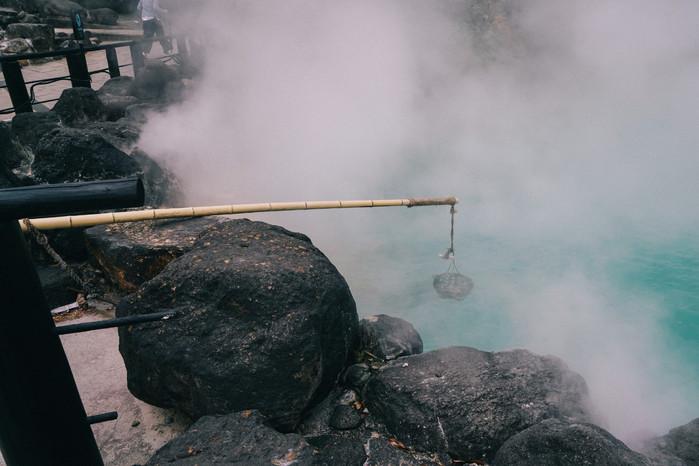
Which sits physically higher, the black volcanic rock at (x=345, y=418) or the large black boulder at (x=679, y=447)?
the black volcanic rock at (x=345, y=418)

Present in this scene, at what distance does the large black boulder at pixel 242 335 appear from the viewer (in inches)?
96.1

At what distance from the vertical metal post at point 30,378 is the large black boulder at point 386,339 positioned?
2.36 metres

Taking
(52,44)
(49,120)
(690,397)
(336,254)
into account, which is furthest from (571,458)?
(52,44)

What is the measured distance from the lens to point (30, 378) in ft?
2.76

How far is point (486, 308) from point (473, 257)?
3.24 ft

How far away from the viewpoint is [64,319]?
3.59m

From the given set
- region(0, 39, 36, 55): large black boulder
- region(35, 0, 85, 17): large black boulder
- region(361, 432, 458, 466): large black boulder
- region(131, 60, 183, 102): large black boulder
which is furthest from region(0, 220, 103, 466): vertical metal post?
region(35, 0, 85, 17): large black boulder

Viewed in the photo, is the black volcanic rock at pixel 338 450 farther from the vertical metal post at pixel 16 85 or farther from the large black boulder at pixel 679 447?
the vertical metal post at pixel 16 85

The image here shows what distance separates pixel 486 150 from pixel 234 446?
8356mm

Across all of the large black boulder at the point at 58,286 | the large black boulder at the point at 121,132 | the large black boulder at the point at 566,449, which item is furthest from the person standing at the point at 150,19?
the large black boulder at the point at 566,449

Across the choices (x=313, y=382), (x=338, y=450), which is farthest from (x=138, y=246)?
(x=338, y=450)

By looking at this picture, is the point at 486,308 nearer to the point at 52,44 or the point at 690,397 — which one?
the point at 690,397

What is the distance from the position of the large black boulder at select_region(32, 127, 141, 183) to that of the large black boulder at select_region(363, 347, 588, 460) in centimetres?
280

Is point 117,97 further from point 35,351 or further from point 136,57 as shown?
point 35,351
